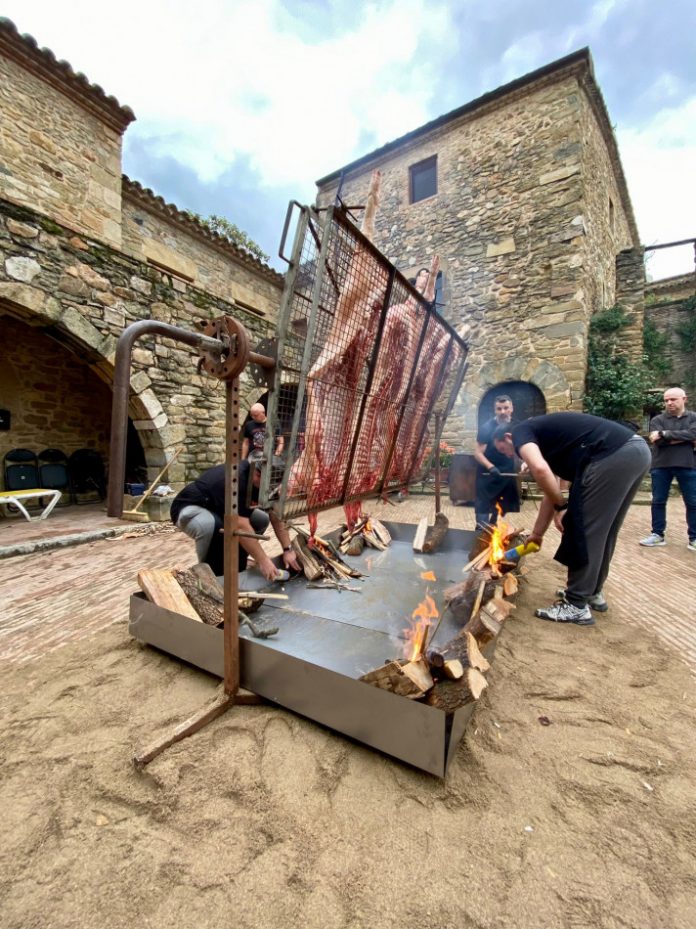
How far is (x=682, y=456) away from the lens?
4.60 metres

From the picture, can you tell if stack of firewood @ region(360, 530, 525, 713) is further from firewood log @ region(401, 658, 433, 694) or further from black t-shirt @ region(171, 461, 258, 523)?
black t-shirt @ region(171, 461, 258, 523)

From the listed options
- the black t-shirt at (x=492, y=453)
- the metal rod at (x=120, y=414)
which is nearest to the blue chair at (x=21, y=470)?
the metal rod at (x=120, y=414)

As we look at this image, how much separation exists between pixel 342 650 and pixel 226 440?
4.56ft

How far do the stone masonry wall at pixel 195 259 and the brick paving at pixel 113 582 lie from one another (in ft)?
20.4

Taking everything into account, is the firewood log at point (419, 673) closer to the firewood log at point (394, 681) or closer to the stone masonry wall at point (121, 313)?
the firewood log at point (394, 681)

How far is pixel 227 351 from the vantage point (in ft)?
5.82

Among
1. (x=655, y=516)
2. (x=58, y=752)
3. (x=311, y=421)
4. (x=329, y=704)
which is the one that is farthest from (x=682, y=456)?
(x=58, y=752)

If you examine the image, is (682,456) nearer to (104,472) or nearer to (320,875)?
(320,875)

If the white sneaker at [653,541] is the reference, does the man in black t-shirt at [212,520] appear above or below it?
above

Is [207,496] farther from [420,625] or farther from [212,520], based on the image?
[420,625]

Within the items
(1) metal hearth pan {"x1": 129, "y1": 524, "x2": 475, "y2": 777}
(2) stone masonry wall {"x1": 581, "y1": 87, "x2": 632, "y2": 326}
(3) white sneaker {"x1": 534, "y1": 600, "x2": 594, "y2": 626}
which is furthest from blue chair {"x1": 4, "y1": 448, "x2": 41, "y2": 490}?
(2) stone masonry wall {"x1": 581, "y1": 87, "x2": 632, "y2": 326}

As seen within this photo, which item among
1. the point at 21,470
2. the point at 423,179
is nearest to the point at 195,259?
the point at 21,470

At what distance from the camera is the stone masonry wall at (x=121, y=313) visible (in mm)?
4914

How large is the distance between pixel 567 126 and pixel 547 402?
6424 mm
